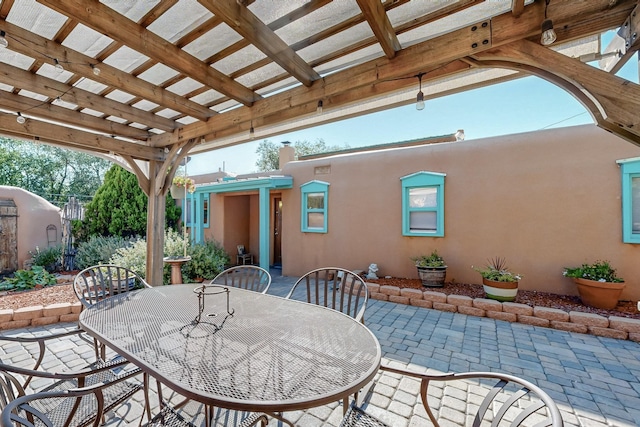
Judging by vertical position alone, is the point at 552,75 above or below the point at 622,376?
above

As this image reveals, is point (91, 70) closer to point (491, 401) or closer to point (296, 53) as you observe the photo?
point (296, 53)

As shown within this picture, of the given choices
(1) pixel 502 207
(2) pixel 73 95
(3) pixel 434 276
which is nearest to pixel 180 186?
(2) pixel 73 95

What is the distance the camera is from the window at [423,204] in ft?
17.5

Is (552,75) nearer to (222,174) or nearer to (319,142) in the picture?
(222,174)

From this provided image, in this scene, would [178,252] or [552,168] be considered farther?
Result: [178,252]

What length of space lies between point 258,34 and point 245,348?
2.00 metres

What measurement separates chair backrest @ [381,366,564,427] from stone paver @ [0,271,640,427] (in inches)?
5.6

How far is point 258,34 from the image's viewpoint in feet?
6.32

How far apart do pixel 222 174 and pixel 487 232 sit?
7.88 meters

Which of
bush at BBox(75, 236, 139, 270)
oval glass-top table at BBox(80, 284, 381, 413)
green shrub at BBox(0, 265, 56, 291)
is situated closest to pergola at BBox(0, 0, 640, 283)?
oval glass-top table at BBox(80, 284, 381, 413)

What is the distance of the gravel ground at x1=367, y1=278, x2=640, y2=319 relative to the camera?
12.1 feet

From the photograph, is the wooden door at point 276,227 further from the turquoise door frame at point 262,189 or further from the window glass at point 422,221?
the window glass at point 422,221

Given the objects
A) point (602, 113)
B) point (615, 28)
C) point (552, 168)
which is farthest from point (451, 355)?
point (552, 168)

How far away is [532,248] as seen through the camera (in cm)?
463
